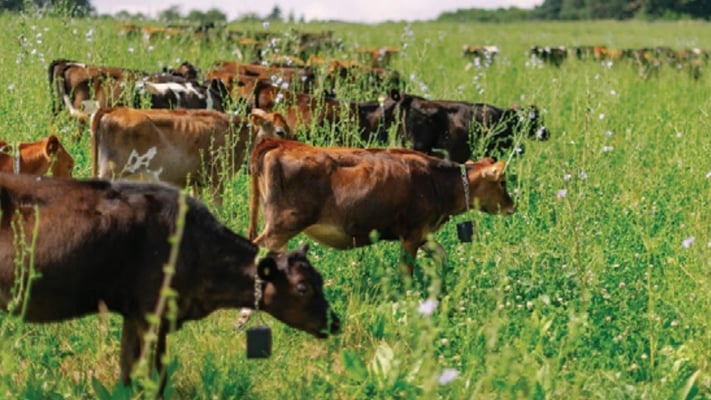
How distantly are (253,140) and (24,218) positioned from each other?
3783 millimetres

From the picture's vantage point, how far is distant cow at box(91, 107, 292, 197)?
6922mm

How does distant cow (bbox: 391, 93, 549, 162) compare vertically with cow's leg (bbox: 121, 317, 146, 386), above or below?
above

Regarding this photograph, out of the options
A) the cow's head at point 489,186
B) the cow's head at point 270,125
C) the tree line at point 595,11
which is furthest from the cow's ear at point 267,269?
the tree line at point 595,11

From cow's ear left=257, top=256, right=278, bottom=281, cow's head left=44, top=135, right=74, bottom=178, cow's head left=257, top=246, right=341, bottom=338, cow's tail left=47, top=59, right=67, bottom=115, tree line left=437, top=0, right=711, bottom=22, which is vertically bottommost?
cow's head left=257, top=246, right=341, bottom=338

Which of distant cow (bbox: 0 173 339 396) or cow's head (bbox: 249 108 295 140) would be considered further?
cow's head (bbox: 249 108 295 140)

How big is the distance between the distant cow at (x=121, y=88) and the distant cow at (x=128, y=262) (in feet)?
15.9

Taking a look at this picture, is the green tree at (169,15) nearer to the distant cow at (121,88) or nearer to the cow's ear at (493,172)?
the distant cow at (121,88)

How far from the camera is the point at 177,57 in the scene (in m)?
15.0

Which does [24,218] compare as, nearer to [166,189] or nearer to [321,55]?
[166,189]

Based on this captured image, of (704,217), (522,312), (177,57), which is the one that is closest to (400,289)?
(522,312)

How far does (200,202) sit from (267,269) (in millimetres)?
452

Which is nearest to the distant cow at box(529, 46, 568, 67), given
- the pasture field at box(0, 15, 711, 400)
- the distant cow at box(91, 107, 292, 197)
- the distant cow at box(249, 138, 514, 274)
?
the pasture field at box(0, 15, 711, 400)

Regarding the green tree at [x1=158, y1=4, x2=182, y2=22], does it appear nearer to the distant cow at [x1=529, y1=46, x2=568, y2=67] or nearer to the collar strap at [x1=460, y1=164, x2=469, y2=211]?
the distant cow at [x1=529, y1=46, x2=568, y2=67]

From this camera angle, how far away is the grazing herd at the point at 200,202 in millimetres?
4055
